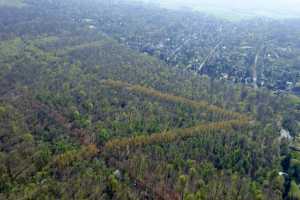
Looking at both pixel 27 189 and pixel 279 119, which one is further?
pixel 279 119

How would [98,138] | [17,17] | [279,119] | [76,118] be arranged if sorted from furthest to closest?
[17,17]
[279,119]
[76,118]
[98,138]

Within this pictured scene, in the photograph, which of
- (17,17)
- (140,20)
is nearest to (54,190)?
(17,17)

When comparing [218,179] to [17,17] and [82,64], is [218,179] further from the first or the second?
[17,17]

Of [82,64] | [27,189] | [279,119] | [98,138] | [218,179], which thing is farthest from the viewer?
[82,64]

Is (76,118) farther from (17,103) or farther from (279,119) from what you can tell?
(279,119)

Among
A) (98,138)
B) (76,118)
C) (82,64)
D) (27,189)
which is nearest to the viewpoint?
(27,189)

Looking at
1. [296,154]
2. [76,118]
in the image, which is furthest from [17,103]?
[296,154]
